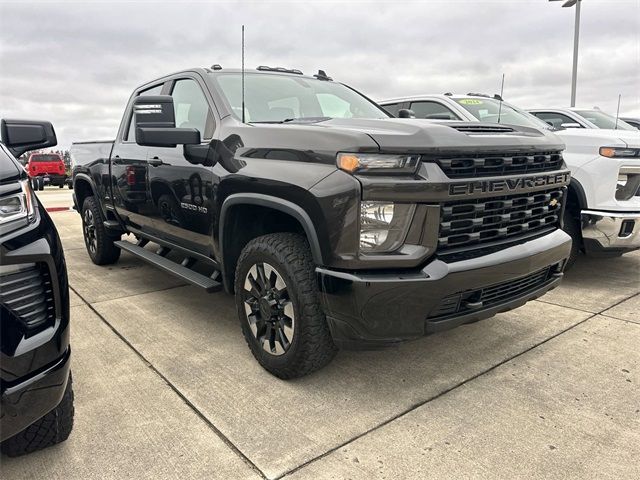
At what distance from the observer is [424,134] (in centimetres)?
236

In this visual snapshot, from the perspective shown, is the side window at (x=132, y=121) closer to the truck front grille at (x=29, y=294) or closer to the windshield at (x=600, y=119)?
the truck front grille at (x=29, y=294)

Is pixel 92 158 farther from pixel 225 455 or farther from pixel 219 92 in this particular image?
pixel 225 455

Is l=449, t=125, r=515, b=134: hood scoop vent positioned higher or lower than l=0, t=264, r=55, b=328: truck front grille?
higher

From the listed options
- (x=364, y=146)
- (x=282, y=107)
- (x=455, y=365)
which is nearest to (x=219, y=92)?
(x=282, y=107)

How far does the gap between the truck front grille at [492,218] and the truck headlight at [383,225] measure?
0.19 meters

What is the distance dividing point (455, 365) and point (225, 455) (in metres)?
1.52

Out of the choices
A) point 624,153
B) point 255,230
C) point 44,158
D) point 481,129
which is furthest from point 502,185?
point 44,158

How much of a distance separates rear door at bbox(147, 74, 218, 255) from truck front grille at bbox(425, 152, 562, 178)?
1486 millimetres

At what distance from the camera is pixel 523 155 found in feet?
8.90

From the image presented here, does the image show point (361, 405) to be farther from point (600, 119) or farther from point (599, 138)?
point (600, 119)

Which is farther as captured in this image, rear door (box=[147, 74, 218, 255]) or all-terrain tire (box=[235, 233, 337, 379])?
rear door (box=[147, 74, 218, 255])

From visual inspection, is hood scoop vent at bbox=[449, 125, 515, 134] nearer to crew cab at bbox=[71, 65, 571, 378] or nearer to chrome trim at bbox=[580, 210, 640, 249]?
crew cab at bbox=[71, 65, 571, 378]

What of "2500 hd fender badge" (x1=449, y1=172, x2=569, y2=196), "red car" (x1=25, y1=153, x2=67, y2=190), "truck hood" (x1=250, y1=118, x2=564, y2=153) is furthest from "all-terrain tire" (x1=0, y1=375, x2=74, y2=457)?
"red car" (x1=25, y1=153, x2=67, y2=190)

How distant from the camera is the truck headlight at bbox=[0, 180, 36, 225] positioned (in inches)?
68.8
